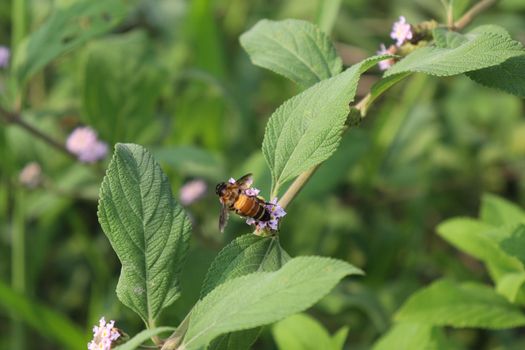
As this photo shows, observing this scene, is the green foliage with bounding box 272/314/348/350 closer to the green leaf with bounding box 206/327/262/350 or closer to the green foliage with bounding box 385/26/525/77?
the green leaf with bounding box 206/327/262/350

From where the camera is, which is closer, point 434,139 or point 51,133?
point 51,133

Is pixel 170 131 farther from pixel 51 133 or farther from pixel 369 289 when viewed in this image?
pixel 369 289

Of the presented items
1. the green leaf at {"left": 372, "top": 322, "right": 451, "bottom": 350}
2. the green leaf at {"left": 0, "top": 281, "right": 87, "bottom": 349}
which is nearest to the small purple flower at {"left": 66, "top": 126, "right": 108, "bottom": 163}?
the green leaf at {"left": 0, "top": 281, "right": 87, "bottom": 349}

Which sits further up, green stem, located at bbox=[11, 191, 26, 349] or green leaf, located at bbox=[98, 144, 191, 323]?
green stem, located at bbox=[11, 191, 26, 349]

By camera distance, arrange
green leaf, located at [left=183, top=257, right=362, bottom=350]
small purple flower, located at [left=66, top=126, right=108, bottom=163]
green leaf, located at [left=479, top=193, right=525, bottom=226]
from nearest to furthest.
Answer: green leaf, located at [left=183, top=257, right=362, bottom=350], green leaf, located at [left=479, top=193, right=525, bottom=226], small purple flower, located at [left=66, top=126, right=108, bottom=163]

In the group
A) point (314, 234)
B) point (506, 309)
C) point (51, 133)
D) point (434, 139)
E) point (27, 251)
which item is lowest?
point (506, 309)

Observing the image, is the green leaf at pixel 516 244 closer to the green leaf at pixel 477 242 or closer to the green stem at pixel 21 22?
the green leaf at pixel 477 242

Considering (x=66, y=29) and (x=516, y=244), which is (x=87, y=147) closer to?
(x=66, y=29)

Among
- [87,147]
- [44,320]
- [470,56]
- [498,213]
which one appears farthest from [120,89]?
[470,56]

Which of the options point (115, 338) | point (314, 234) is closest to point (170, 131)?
point (314, 234)
